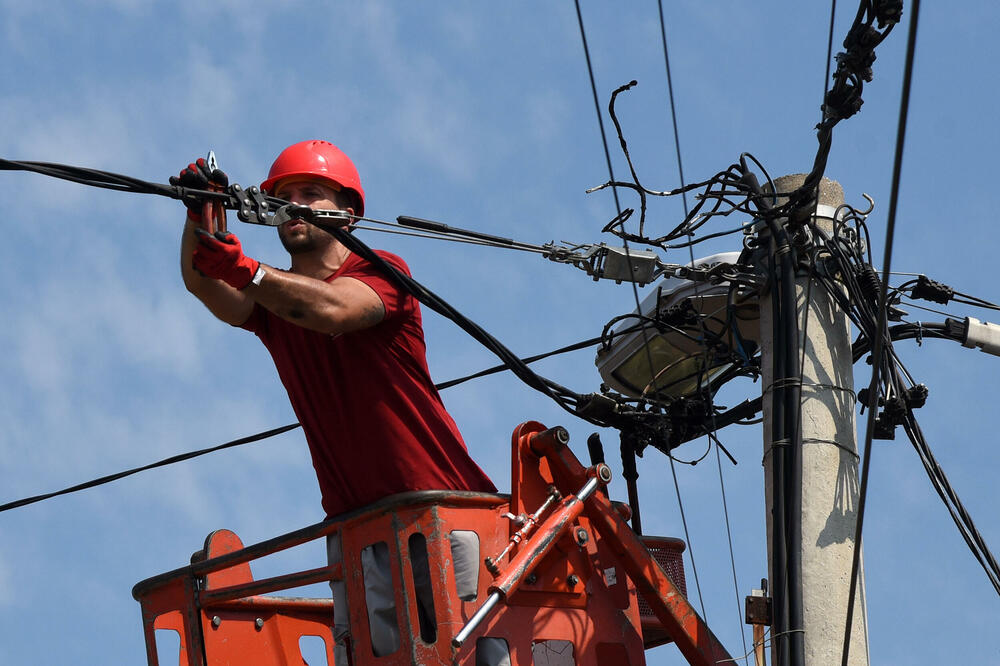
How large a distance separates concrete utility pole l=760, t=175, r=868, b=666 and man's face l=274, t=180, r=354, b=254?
2438 mm

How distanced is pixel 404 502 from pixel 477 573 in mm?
489

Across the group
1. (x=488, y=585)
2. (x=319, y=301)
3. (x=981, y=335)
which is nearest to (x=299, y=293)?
(x=319, y=301)

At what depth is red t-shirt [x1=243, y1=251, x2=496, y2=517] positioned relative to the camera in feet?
25.7

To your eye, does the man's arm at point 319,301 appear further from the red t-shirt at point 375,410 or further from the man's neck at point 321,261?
the man's neck at point 321,261

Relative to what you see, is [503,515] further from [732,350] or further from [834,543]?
[732,350]

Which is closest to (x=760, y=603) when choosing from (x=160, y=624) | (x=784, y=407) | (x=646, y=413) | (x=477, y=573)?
(x=784, y=407)

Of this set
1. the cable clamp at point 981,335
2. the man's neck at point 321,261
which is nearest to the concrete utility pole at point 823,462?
the cable clamp at point 981,335

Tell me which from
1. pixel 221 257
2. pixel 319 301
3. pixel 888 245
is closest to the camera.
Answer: pixel 888 245

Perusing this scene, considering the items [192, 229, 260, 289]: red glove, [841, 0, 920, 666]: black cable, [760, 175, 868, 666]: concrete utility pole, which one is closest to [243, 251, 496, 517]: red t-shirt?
[192, 229, 260, 289]: red glove

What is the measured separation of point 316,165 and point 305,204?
0.39 m

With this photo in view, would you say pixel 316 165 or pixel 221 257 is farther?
pixel 316 165

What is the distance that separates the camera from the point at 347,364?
7.96m

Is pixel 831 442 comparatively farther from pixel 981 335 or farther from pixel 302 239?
pixel 302 239

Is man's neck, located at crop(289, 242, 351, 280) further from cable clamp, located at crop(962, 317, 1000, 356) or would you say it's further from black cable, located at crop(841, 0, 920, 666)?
cable clamp, located at crop(962, 317, 1000, 356)
